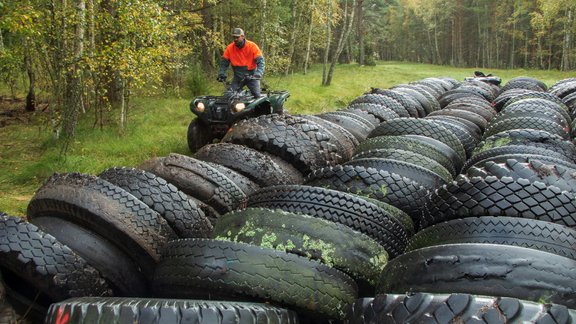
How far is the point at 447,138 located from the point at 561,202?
9.29ft

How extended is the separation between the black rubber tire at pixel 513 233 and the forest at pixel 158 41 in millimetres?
7983

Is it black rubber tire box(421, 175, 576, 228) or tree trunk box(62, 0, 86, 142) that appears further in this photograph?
tree trunk box(62, 0, 86, 142)

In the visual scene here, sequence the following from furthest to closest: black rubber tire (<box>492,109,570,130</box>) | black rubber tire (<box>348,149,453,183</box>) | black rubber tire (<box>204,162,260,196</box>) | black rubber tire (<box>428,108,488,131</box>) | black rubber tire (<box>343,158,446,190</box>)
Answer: black rubber tire (<box>428,108,488,131</box>), black rubber tire (<box>492,109,570,130</box>), black rubber tire (<box>204,162,260,196</box>), black rubber tire (<box>348,149,453,183</box>), black rubber tire (<box>343,158,446,190</box>)

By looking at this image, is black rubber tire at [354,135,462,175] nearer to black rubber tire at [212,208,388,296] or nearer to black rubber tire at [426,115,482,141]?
black rubber tire at [426,115,482,141]

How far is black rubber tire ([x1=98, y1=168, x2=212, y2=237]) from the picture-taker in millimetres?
4184

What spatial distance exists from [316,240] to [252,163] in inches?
88.4

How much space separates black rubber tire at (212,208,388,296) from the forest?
6.90m

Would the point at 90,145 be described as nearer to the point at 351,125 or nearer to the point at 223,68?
the point at 223,68

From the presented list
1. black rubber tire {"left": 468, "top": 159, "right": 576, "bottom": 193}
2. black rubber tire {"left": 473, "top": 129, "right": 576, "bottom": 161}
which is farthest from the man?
black rubber tire {"left": 468, "top": 159, "right": 576, "bottom": 193}

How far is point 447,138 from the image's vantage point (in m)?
6.11

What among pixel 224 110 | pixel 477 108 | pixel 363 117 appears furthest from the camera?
pixel 224 110

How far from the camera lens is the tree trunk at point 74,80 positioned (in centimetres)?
1016

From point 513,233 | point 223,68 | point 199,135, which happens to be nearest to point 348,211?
point 513,233

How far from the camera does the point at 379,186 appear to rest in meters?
4.48
